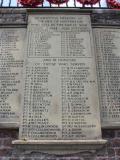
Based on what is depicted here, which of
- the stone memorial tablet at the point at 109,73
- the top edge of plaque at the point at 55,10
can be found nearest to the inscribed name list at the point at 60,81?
the top edge of plaque at the point at 55,10

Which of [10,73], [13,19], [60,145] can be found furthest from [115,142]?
[13,19]

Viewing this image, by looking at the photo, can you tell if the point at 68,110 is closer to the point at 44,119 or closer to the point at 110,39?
the point at 44,119

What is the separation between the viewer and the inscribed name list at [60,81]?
484cm

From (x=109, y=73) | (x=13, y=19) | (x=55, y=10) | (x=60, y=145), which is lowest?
(x=60, y=145)

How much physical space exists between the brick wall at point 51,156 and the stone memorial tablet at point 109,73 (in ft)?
0.75

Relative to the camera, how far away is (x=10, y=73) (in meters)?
5.56

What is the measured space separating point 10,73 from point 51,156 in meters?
1.65

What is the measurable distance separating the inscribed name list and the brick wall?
23cm

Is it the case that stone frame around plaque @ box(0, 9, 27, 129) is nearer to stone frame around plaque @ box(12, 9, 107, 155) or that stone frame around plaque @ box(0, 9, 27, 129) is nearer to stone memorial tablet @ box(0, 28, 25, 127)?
stone memorial tablet @ box(0, 28, 25, 127)

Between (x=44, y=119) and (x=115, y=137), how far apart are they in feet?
3.60

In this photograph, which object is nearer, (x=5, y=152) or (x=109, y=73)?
(x=5, y=152)

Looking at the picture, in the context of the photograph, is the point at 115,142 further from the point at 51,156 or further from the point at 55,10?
the point at 55,10

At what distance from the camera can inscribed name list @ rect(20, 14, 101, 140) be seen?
484 centimetres

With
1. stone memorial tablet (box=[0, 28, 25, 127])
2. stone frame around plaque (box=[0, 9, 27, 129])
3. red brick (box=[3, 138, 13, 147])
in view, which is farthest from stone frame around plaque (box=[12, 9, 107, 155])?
stone frame around plaque (box=[0, 9, 27, 129])
